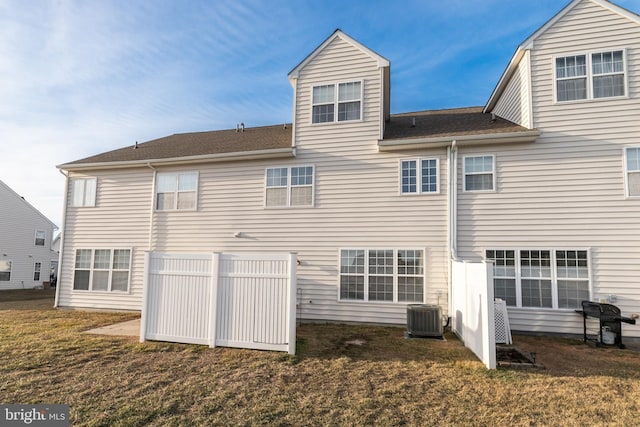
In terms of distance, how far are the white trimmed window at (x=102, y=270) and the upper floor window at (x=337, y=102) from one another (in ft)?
27.0

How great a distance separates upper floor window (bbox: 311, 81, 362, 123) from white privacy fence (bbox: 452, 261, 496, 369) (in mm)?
5341

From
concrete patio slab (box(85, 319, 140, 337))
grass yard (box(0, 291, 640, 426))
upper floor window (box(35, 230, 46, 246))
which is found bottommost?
concrete patio slab (box(85, 319, 140, 337))

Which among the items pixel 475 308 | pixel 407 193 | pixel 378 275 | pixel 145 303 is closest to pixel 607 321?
pixel 475 308

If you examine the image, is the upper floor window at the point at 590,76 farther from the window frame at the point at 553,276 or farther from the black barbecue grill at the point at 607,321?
the black barbecue grill at the point at 607,321

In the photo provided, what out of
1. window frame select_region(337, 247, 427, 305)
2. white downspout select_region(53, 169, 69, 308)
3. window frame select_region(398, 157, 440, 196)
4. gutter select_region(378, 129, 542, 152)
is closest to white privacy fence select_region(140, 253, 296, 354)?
window frame select_region(337, 247, 427, 305)

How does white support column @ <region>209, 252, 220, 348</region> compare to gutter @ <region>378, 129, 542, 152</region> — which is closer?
white support column @ <region>209, 252, 220, 348</region>

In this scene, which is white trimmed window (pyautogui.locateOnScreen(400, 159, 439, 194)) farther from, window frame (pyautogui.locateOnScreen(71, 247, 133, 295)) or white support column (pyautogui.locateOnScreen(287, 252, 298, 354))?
window frame (pyautogui.locateOnScreen(71, 247, 133, 295))

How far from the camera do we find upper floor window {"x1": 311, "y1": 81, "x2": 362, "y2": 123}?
10.2m

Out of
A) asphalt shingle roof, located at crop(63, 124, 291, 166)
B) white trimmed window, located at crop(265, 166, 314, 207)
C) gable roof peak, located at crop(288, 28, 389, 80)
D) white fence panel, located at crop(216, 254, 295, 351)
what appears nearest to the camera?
white fence panel, located at crop(216, 254, 295, 351)

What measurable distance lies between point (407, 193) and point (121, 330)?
8475 millimetres

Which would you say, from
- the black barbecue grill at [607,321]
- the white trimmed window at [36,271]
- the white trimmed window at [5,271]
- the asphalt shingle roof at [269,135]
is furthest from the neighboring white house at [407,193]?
the white trimmed window at [36,271]

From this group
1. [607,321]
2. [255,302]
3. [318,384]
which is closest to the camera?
[318,384]

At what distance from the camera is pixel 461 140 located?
914 centimetres

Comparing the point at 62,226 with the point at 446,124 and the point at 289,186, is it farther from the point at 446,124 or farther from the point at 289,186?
the point at 446,124
